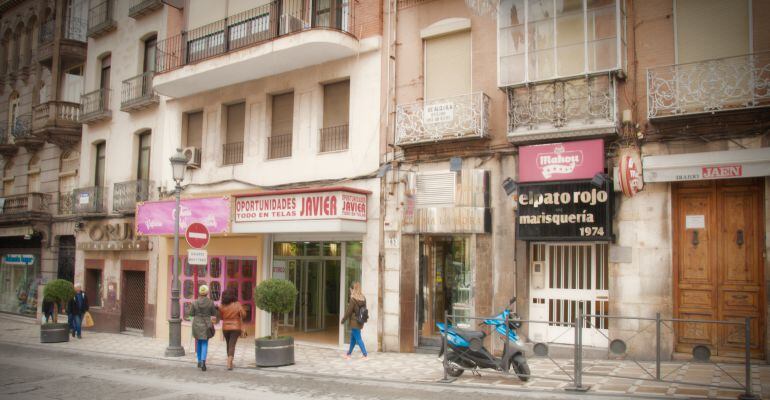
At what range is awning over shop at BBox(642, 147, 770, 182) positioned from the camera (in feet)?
34.3

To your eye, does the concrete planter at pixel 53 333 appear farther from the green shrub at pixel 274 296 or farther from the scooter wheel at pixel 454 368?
the scooter wheel at pixel 454 368

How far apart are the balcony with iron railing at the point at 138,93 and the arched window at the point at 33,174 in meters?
6.93

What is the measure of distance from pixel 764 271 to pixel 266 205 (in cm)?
1080

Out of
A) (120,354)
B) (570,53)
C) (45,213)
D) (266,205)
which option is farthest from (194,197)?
(570,53)

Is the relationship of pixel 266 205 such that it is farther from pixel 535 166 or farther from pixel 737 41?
pixel 737 41

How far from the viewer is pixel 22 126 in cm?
2575

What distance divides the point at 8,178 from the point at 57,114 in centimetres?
627

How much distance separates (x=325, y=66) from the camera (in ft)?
53.4

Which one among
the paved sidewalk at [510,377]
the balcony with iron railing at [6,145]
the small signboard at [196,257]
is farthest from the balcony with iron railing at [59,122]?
the small signboard at [196,257]

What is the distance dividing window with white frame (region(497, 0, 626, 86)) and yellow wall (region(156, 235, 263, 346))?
8464mm

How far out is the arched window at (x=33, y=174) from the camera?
1006 inches

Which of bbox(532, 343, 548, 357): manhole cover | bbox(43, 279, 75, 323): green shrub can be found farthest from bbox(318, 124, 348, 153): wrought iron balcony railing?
bbox(43, 279, 75, 323): green shrub

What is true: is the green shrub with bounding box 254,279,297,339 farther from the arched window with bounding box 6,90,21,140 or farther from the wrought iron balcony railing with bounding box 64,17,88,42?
the arched window with bounding box 6,90,21,140

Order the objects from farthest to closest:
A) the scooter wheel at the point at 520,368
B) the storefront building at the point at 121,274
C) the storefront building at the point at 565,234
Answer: the storefront building at the point at 121,274, the storefront building at the point at 565,234, the scooter wheel at the point at 520,368
